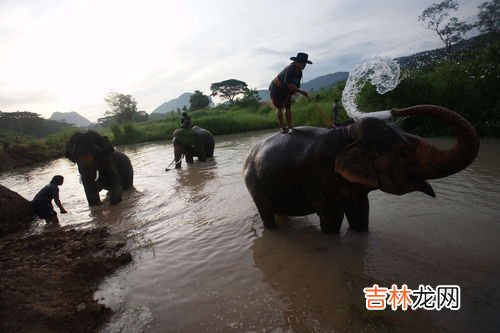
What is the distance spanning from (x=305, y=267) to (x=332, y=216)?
0.69 m

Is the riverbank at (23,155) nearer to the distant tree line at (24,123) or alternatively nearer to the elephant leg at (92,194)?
the elephant leg at (92,194)

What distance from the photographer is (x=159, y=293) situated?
10.9ft

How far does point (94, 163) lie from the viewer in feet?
23.5

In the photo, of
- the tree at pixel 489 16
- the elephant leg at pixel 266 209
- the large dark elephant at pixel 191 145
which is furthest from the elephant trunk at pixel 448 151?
the tree at pixel 489 16

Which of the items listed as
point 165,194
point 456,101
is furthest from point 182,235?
point 456,101

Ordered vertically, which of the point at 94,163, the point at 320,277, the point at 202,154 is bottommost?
the point at 320,277

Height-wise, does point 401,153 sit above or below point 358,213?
above

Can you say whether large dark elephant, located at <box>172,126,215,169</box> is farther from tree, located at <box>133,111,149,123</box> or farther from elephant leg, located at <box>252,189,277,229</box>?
tree, located at <box>133,111,149,123</box>

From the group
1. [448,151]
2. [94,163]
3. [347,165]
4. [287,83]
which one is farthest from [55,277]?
[287,83]

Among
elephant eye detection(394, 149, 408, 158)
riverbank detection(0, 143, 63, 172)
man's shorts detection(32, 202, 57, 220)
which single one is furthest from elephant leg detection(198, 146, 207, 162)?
riverbank detection(0, 143, 63, 172)

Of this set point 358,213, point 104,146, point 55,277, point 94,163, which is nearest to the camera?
point 55,277

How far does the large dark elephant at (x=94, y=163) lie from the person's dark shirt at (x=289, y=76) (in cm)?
430

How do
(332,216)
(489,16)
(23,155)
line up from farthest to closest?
A: (489,16) → (23,155) → (332,216)

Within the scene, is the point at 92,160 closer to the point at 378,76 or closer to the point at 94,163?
the point at 94,163
